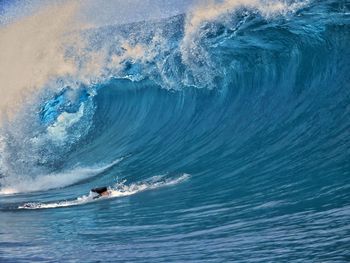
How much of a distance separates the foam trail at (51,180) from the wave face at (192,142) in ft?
0.20

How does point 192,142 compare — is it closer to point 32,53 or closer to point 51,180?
point 51,180

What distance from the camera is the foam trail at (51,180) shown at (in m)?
10.6

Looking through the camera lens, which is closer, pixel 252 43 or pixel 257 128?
pixel 257 128

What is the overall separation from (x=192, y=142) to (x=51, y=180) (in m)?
2.90

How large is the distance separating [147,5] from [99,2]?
7.27 feet

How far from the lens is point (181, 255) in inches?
173

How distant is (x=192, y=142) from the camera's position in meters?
10.3

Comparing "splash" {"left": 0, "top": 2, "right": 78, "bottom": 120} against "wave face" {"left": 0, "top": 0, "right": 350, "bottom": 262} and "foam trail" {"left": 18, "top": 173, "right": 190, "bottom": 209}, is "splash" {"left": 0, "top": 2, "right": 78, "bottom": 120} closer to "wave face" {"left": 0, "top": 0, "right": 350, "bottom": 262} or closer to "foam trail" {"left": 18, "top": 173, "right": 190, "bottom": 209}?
"wave face" {"left": 0, "top": 0, "right": 350, "bottom": 262}

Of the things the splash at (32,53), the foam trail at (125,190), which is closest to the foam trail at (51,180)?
the foam trail at (125,190)

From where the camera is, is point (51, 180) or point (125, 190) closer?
point (125, 190)

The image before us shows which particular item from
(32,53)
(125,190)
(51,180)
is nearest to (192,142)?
(125,190)

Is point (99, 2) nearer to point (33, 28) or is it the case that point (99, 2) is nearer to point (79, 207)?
point (33, 28)

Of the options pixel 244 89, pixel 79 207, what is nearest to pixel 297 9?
pixel 244 89

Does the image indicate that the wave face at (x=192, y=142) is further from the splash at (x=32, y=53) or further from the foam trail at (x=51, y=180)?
the splash at (x=32, y=53)
